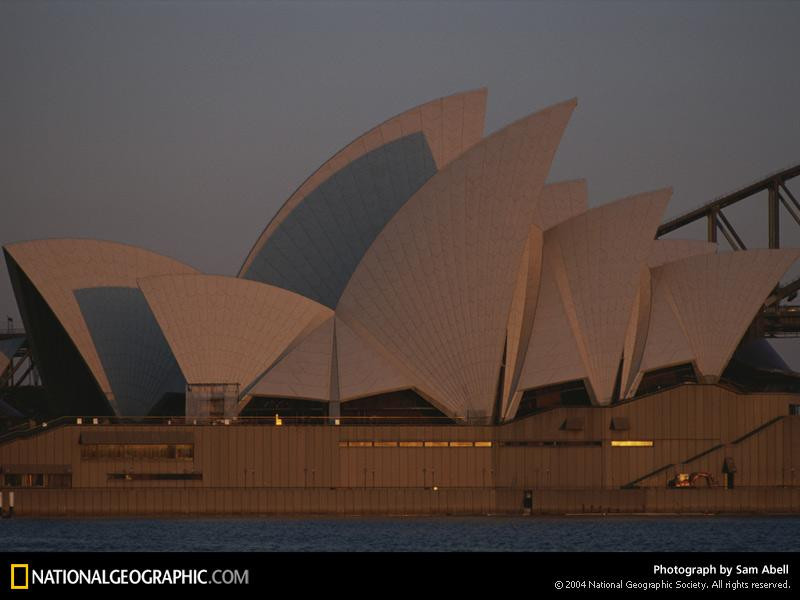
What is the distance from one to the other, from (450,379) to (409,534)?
13489mm

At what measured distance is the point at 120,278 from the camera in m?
83.9

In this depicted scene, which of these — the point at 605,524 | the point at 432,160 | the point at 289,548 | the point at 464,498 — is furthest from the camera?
the point at 432,160

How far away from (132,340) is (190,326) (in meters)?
5.05

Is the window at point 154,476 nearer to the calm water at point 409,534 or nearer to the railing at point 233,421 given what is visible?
the railing at point 233,421

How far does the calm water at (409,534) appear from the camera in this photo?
206ft

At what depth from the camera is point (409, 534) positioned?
67688 mm

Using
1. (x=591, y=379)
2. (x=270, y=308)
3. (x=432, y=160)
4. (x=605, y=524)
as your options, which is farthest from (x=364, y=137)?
(x=605, y=524)

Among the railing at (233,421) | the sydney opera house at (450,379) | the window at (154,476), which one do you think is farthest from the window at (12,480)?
the window at (154,476)

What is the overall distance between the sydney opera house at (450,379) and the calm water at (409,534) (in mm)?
2563
